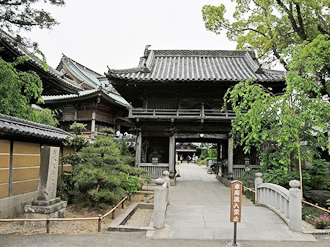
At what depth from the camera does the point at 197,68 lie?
18.1 meters

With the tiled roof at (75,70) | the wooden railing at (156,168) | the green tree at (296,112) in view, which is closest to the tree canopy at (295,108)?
the green tree at (296,112)

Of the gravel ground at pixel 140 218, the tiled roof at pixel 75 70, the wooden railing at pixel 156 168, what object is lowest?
the gravel ground at pixel 140 218

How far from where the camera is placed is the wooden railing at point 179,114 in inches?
577

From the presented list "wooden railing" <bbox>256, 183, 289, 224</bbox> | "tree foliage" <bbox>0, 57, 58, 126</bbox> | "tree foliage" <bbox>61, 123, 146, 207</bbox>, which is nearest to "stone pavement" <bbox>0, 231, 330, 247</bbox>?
"wooden railing" <bbox>256, 183, 289, 224</bbox>

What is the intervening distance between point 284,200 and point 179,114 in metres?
8.56

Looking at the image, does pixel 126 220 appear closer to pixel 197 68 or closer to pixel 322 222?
pixel 322 222

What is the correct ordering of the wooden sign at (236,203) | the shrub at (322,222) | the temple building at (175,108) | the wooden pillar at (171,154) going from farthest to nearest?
the wooden pillar at (171,154)
the temple building at (175,108)
the shrub at (322,222)
the wooden sign at (236,203)

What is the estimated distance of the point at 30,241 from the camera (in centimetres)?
520

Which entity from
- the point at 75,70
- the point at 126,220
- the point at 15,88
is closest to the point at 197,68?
the point at 15,88

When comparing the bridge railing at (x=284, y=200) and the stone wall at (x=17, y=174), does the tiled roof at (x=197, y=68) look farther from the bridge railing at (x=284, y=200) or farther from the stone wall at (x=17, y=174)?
the stone wall at (x=17, y=174)

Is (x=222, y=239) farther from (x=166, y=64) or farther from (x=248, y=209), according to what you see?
(x=166, y=64)

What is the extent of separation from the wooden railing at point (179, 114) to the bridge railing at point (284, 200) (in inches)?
210

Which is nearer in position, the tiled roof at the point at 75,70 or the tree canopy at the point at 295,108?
the tree canopy at the point at 295,108

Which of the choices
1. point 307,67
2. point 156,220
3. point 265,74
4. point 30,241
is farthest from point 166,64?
point 30,241
